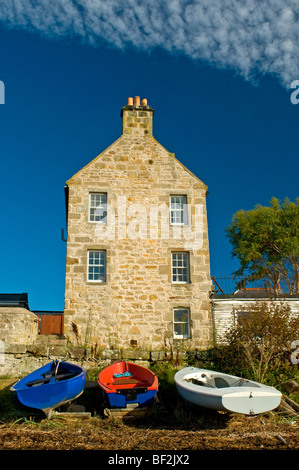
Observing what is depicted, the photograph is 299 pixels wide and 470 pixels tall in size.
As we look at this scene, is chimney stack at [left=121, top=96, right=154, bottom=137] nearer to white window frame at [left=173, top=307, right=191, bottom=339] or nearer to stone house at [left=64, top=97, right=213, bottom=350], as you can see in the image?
stone house at [left=64, top=97, right=213, bottom=350]

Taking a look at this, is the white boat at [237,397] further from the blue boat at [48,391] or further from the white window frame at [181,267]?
the white window frame at [181,267]

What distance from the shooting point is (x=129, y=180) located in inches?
820

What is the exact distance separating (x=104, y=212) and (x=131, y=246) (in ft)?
6.41

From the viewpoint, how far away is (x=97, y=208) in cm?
2045

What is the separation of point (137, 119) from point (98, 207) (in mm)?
4774

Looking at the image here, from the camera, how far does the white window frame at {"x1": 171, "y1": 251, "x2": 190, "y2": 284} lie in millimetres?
19875

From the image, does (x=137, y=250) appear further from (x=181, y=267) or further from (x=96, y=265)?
(x=181, y=267)

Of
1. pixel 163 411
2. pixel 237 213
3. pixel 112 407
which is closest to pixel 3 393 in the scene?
pixel 112 407

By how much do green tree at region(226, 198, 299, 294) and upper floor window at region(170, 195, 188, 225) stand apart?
36.2ft

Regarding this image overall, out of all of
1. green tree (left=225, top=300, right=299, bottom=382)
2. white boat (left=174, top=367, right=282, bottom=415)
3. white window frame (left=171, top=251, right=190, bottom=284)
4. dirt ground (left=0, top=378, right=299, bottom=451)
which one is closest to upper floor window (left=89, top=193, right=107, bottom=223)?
white window frame (left=171, top=251, right=190, bottom=284)

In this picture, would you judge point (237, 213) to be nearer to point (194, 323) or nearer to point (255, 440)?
point (194, 323)

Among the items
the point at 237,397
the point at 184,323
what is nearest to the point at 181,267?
the point at 184,323
